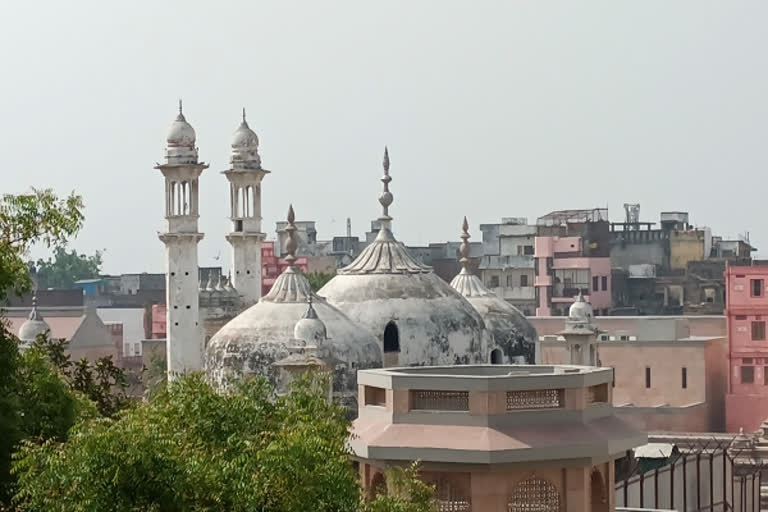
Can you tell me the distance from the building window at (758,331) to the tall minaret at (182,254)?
21.1m

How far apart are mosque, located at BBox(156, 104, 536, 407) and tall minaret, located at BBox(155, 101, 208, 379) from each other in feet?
0.06

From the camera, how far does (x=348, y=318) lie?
31.0 meters

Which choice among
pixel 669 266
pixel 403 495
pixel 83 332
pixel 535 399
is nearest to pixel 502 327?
pixel 535 399

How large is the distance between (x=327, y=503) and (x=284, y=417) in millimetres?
1563

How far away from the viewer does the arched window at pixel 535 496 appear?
19.0 meters

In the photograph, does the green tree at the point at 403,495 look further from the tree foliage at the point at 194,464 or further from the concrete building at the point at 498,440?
the concrete building at the point at 498,440

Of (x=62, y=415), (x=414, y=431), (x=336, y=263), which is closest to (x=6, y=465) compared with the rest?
(x=62, y=415)

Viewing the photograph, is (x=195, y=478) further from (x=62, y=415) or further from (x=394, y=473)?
(x=394, y=473)

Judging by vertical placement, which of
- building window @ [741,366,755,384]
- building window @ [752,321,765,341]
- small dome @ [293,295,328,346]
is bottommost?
building window @ [741,366,755,384]

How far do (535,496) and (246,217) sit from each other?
22.6 m

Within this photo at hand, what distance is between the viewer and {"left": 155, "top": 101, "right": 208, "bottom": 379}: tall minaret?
125 ft

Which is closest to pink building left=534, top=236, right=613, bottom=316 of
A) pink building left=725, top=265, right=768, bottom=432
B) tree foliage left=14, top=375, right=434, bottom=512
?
pink building left=725, top=265, right=768, bottom=432

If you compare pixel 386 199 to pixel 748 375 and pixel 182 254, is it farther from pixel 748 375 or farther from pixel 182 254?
pixel 748 375

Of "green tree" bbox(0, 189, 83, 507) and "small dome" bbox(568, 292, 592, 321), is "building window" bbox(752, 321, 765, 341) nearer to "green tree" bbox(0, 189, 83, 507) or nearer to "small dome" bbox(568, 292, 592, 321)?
"small dome" bbox(568, 292, 592, 321)
